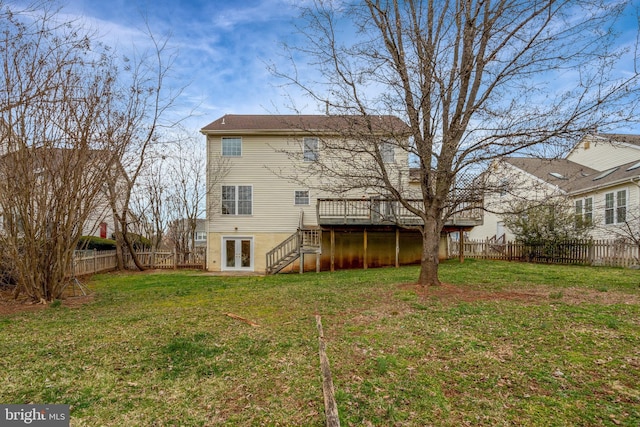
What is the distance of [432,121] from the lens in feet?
24.1

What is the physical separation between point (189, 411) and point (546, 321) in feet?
16.9

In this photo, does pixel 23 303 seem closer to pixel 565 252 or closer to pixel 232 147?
pixel 232 147

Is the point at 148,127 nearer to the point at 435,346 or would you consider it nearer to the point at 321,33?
the point at 321,33

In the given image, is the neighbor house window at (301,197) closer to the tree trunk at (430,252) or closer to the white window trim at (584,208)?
the tree trunk at (430,252)

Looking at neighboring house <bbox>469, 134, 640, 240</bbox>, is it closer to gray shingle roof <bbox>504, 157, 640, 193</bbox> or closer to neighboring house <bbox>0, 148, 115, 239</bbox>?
gray shingle roof <bbox>504, 157, 640, 193</bbox>

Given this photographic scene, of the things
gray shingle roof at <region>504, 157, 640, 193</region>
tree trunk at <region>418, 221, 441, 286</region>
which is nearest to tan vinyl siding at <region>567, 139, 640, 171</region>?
gray shingle roof at <region>504, 157, 640, 193</region>

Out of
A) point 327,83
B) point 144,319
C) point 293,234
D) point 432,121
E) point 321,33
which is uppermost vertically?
point 321,33

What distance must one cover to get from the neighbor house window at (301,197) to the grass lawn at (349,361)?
9.57 m

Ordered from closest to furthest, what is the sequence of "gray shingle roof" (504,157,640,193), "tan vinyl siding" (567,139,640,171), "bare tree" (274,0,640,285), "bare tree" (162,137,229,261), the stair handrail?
"bare tree" (274,0,640,285), the stair handrail, "gray shingle roof" (504,157,640,193), "tan vinyl siding" (567,139,640,171), "bare tree" (162,137,229,261)

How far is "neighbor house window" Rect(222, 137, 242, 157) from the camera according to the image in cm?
1666

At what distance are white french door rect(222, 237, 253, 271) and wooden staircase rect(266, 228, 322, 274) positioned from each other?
1605 millimetres

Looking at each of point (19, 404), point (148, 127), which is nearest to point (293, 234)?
point (148, 127)

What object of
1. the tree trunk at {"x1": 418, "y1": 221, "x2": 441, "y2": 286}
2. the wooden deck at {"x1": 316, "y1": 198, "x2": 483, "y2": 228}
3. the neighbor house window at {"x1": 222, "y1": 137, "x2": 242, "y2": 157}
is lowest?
the tree trunk at {"x1": 418, "y1": 221, "x2": 441, "y2": 286}

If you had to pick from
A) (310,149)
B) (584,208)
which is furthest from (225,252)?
(584,208)
